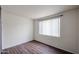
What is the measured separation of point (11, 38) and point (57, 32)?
2.62 m

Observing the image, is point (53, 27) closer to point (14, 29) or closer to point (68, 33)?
point (68, 33)

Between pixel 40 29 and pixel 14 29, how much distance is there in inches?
74.0

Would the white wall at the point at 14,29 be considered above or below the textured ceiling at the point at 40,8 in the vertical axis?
below

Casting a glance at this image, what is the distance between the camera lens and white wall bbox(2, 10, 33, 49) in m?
3.37

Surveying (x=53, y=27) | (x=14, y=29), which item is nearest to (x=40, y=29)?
(x=53, y=27)

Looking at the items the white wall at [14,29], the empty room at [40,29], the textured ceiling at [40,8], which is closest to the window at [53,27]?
the empty room at [40,29]

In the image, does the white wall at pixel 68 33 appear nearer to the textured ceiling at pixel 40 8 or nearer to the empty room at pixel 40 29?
the empty room at pixel 40 29

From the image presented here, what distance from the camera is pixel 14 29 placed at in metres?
3.87

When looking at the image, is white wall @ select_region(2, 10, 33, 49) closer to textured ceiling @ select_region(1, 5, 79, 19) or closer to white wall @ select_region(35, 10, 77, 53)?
textured ceiling @ select_region(1, 5, 79, 19)

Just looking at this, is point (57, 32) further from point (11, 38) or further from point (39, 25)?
point (11, 38)

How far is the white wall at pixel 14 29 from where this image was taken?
3.37 metres

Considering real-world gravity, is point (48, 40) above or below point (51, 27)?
below
